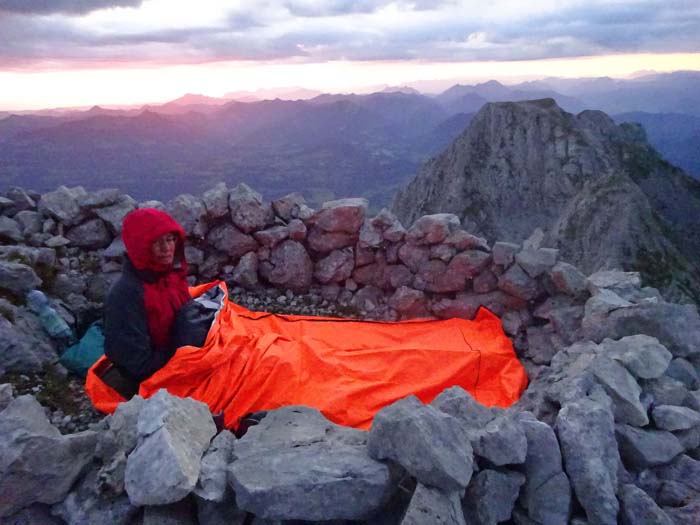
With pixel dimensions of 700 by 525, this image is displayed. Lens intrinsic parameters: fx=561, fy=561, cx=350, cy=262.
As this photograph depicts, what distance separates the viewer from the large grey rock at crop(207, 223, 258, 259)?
8.40 meters

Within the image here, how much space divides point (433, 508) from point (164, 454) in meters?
1.55

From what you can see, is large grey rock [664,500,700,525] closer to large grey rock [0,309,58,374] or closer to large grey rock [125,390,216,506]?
large grey rock [125,390,216,506]

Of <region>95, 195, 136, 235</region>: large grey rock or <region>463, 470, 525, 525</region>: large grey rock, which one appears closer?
<region>463, 470, 525, 525</region>: large grey rock

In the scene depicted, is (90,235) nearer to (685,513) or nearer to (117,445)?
(117,445)

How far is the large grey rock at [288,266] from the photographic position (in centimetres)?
846

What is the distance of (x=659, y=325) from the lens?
18.2 ft

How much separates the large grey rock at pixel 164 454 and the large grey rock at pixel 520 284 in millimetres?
5070

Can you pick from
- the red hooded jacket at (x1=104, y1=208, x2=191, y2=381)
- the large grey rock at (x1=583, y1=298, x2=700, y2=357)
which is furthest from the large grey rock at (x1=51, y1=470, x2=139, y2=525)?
the large grey rock at (x1=583, y1=298, x2=700, y2=357)

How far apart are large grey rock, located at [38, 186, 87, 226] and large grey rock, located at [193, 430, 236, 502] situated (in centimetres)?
569

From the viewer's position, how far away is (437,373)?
6223mm

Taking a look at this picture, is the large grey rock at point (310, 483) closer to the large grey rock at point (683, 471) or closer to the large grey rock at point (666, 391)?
the large grey rock at point (683, 471)

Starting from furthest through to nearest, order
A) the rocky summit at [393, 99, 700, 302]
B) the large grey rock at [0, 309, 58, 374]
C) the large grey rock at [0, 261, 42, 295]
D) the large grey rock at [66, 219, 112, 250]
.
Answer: the rocky summit at [393, 99, 700, 302] → the large grey rock at [66, 219, 112, 250] → the large grey rock at [0, 261, 42, 295] → the large grey rock at [0, 309, 58, 374]

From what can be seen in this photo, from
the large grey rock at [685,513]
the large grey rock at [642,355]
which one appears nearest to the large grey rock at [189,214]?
the large grey rock at [642,355]

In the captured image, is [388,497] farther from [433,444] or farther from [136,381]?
[136,381]
